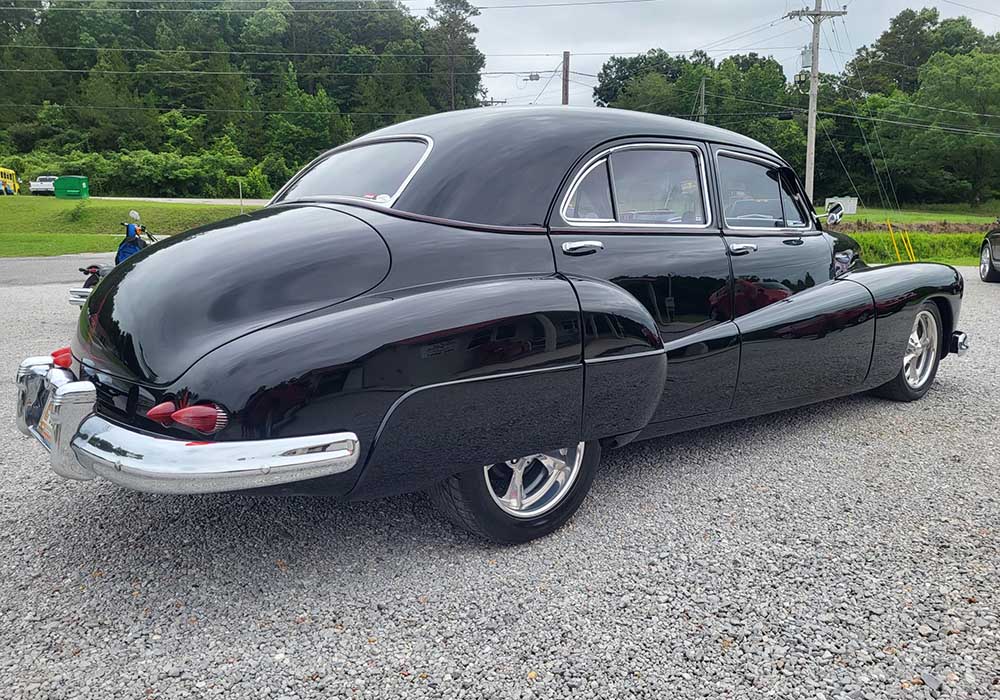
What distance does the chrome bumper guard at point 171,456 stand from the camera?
2127mm

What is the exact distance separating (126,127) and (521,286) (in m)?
62.5

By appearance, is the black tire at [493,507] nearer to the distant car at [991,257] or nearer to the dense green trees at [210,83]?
the distant car at [991,257]

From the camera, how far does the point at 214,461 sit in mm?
2125

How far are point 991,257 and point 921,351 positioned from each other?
34.8 feet

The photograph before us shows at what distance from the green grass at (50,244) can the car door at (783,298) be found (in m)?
19.8

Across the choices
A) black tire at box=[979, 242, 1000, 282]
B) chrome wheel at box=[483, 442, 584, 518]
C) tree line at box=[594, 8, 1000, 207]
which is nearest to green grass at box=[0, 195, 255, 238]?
black tire at box=[979, 242, 1000, 282]

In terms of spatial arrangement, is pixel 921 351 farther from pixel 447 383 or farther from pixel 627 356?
pixel 447 383

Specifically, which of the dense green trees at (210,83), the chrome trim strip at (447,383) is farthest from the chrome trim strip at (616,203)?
the dense green trees at (210,83)

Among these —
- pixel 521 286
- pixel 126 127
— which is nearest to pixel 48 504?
pixel 521 286

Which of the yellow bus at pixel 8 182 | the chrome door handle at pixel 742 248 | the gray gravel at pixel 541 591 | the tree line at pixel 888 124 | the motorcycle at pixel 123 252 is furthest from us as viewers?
the tree line at pixel 888 124

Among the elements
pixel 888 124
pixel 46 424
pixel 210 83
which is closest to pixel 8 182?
pixel 210 83

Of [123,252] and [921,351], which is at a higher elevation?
[921,351]

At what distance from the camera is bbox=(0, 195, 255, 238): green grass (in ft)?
86.7

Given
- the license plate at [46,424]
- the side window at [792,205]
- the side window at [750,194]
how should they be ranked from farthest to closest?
the side window at [792,205] → the side window at [750,194] → the license plate at [46,424]
